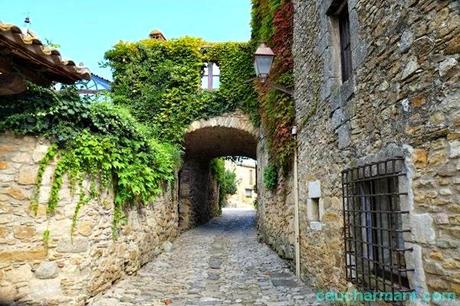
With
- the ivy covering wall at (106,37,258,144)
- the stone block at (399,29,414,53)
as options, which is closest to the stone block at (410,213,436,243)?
the stone block at (399,29,414,53)

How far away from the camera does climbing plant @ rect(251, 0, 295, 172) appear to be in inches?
232

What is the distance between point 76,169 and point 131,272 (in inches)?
83.7

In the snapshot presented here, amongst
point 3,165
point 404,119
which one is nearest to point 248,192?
point 3,165

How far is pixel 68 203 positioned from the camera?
13.4 feet

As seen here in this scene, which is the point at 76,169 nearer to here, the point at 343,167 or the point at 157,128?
the point at 343,167

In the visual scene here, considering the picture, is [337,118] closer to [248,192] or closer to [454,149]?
[454,149]

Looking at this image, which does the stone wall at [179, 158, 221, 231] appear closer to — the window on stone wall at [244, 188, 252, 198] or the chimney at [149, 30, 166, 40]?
the chimney at [149, 30, 166, 40]

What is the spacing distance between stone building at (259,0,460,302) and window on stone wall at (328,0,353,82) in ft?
0.04

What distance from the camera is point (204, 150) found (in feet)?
39.0

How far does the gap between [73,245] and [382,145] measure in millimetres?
3489

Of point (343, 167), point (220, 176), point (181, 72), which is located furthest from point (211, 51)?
point (220, 176)

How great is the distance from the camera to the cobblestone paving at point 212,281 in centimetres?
429

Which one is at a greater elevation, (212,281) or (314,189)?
(314,189)

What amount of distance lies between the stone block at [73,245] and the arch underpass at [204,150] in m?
5.34
